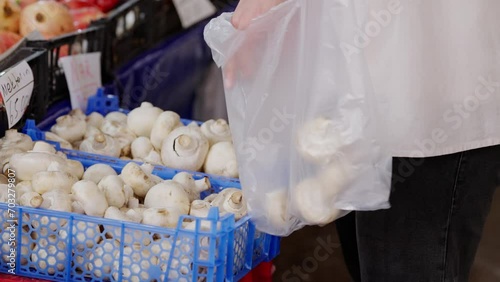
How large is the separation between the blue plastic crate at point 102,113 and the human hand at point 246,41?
0.35 meters

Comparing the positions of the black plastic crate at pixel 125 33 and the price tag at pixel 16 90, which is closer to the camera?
the price tag at pixel 16 90

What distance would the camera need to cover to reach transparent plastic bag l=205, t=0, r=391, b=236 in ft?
4.04

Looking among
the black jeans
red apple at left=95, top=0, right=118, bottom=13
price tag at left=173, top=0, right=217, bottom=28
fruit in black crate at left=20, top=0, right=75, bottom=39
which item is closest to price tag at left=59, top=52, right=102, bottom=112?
fruit in black crate at left=20, top=0, right=75, bottom=39

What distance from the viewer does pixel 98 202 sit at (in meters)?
1.46

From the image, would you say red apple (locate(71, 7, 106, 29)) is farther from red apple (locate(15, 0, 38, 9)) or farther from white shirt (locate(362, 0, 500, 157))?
white shirt (locate(362, 0, 500, 157))

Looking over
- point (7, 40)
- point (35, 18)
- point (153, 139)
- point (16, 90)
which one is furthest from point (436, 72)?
point (35, 18)

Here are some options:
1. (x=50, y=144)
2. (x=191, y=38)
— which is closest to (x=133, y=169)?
(x=50, y=144)

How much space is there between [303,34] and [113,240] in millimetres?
485

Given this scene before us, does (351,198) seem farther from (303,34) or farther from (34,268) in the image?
(34,268)

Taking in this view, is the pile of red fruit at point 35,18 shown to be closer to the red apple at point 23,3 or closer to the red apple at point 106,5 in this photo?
the red apple at point 23,3

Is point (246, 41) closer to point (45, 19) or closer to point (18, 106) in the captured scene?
point (18, 106)

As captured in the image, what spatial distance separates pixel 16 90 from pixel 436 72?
0.96m

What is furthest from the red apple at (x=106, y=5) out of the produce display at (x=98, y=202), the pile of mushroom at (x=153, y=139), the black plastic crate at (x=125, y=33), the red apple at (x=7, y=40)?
the produce display at (x=98, y=202)

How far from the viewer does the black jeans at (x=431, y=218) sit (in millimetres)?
1327
